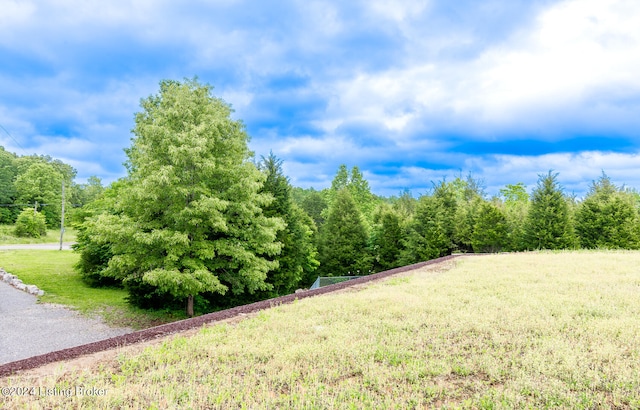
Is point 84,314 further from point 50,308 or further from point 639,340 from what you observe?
point 639,340

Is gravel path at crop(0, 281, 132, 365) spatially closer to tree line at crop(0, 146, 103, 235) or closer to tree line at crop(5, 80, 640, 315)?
tree line at crop(5, 80, 640, 315)

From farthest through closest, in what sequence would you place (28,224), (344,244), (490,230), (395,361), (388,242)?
(28,224) < (388,242) < (344,244) < (490,230) < (395,361)

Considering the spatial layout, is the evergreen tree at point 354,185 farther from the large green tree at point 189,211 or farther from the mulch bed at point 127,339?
the mulch bed at point 127,339

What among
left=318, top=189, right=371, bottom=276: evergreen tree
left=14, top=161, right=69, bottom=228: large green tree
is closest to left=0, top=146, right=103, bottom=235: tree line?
left=14, top=161, right=69, bottom=228: large green tree

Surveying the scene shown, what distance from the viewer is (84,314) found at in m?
14.5

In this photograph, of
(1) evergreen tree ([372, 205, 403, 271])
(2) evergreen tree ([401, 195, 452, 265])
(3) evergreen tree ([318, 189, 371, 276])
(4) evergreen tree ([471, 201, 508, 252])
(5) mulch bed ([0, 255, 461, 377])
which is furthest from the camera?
(1) evergreen tree ([372, 205, 403, 271])

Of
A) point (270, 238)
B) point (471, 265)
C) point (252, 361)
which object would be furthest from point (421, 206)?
point (252, 361)

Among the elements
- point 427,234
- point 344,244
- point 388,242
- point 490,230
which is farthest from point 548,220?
point 344,244

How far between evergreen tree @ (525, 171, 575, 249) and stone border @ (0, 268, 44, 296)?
94.4ft

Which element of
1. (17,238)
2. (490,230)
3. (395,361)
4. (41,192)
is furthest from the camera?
(41,192)

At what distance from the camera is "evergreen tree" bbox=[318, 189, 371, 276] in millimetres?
29766

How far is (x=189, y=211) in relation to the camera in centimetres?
1231

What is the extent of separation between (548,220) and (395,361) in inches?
964

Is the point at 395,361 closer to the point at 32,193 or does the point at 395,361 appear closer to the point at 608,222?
the point at 608,222
